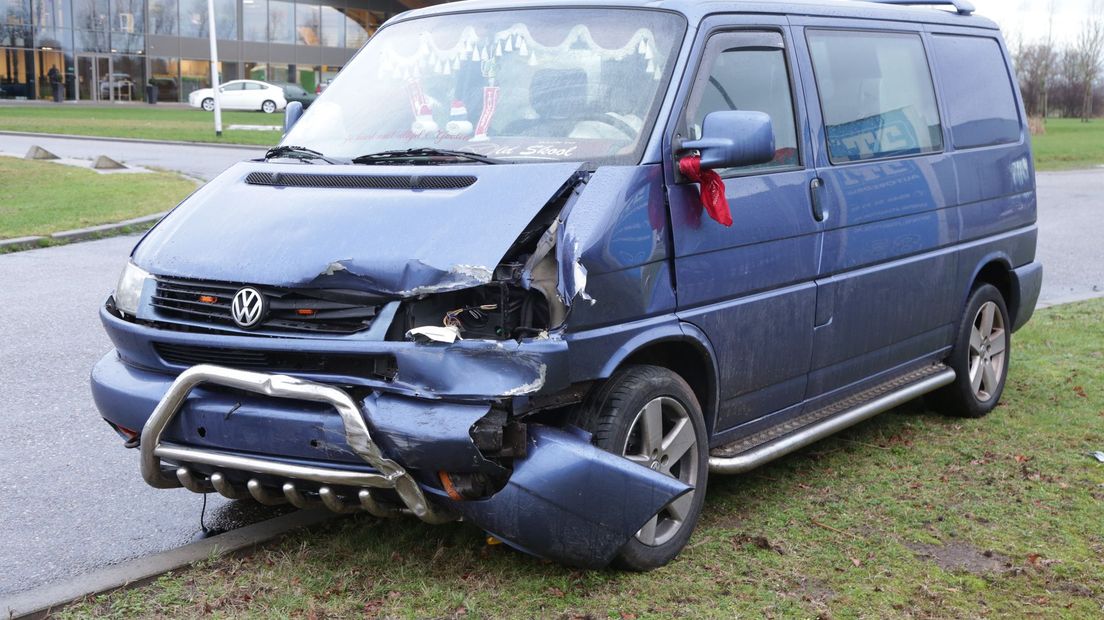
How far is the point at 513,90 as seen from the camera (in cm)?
509

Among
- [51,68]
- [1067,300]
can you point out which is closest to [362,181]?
[1067,300]

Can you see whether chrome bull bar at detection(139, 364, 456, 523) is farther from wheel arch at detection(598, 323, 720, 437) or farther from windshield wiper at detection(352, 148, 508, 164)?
windshield wiper at detection(352, 148, 508, 164)

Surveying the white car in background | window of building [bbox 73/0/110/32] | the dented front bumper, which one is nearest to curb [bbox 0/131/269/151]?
the white car in background

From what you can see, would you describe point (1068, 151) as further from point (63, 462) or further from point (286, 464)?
point (286, 464)

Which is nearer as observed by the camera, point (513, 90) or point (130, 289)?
point (130, 289)

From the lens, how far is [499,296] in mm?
4113

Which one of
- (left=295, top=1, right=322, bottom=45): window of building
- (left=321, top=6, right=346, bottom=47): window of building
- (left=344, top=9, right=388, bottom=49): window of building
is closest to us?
(left=295, top=1, right=322, bottom=45): window of building

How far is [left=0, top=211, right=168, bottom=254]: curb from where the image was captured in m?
12.7

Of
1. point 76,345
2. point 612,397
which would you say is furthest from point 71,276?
point 612,397

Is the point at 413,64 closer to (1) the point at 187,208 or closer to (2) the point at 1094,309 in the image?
(1) the point at 187,208

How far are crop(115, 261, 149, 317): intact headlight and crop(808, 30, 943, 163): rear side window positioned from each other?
292 cm

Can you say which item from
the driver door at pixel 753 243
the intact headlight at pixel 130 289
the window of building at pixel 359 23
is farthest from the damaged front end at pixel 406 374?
the window of building at pixel 359 23

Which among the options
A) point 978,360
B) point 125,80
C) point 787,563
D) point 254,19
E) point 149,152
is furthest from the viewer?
point 254,19

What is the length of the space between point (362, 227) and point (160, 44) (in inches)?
2458
